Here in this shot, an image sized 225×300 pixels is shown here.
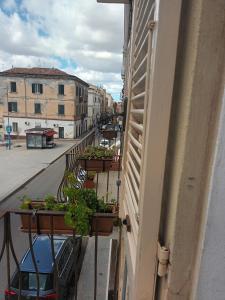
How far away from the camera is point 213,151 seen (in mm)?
862

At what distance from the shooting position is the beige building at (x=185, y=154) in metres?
0.83

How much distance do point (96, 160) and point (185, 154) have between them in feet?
10.5

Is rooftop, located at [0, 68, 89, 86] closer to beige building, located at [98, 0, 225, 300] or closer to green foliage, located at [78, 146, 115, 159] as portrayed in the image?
green foliage, located at [78, 146, 115, 159]

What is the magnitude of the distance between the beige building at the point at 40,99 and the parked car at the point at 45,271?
2467 cm

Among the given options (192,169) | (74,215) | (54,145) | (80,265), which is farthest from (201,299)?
(54,145)

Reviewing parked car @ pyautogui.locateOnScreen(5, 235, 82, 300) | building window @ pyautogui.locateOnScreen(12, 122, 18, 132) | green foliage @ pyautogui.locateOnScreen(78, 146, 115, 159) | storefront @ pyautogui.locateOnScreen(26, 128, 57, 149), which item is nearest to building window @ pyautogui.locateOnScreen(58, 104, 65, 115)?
storefront @ pyautogui.locateOnScreen(26, 128, 57, 149)

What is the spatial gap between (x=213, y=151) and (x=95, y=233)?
1484mm

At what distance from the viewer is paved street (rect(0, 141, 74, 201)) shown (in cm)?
1468

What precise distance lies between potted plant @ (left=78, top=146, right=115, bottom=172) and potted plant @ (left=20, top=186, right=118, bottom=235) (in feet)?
5.90

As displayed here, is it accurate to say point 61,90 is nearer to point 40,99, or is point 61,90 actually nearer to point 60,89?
point 60,89

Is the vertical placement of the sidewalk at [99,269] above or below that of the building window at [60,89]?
below

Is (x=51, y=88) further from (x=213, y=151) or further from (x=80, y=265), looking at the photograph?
(x=213, y=151)

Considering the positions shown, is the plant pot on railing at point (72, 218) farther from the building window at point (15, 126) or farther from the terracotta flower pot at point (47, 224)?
the building window at point (15, 126)

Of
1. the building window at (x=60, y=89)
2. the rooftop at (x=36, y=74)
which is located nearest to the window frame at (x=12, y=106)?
the rooftop at (x=36, y=74)
